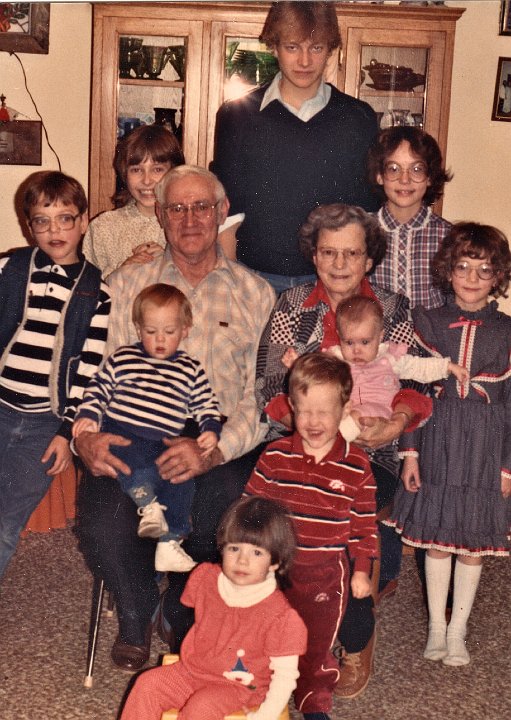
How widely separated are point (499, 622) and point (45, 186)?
185cm

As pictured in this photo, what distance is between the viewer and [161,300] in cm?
231

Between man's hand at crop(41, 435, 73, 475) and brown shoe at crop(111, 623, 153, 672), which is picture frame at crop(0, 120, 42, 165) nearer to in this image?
man's hand at crop(41, 435, 73, 475)

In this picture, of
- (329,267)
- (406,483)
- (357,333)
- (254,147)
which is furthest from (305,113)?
(406,483)

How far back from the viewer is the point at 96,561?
90.4 inches

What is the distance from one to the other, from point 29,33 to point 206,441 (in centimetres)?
280

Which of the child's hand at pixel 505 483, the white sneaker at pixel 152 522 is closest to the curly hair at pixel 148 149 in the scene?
the white sneaker at pixel 152 522

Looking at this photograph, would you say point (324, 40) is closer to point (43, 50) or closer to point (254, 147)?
point (254, 147)

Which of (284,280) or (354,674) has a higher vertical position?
(284,280)

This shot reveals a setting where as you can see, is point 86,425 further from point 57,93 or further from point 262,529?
point 57,93

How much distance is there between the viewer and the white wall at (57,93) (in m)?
4.31

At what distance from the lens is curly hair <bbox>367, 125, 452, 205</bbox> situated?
2.63m

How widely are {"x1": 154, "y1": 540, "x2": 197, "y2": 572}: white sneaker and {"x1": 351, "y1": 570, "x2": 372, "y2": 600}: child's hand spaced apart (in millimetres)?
420

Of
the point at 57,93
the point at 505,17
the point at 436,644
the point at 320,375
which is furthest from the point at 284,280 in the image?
the point at 505,17

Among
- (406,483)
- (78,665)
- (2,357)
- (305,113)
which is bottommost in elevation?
(78,665)
